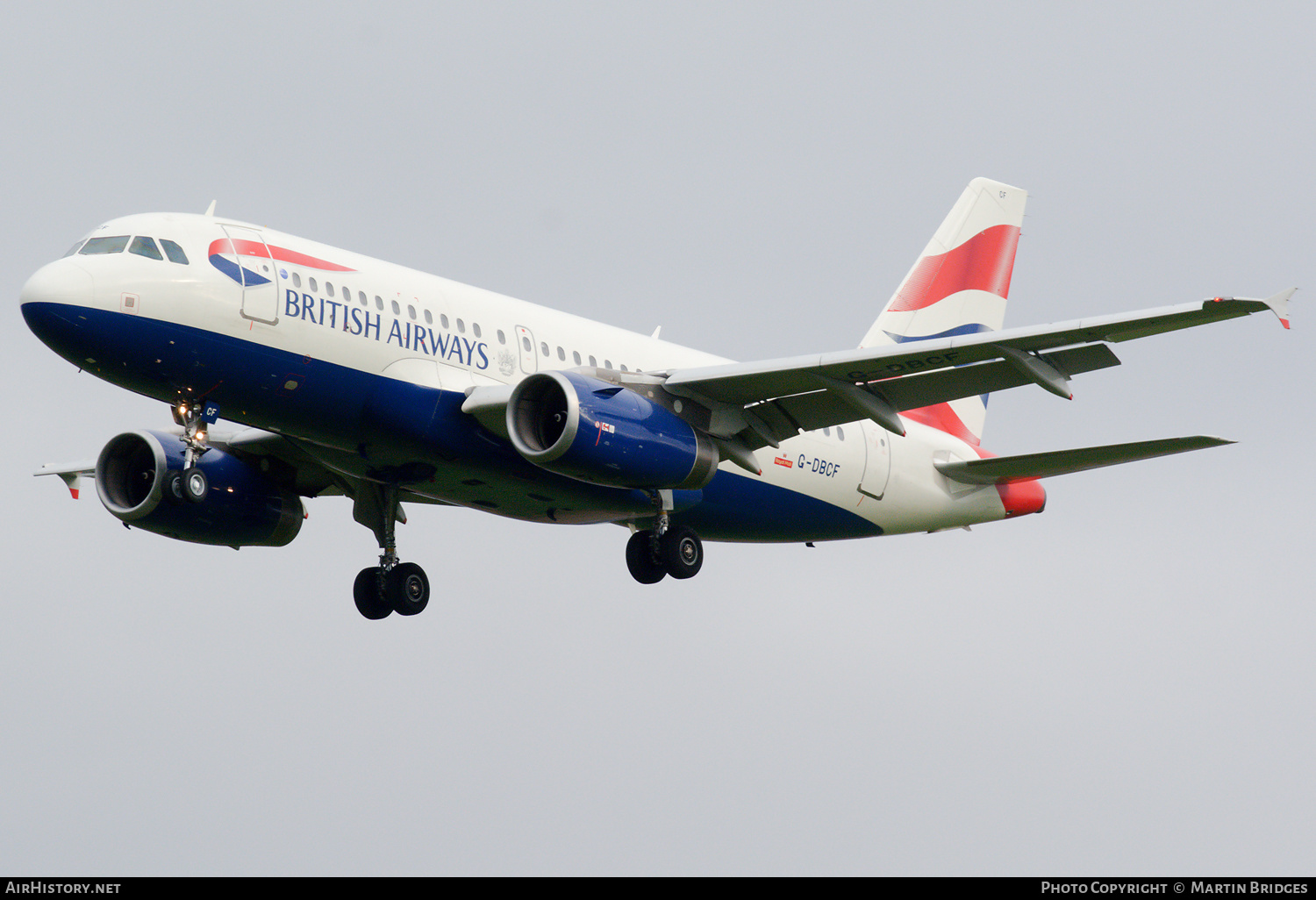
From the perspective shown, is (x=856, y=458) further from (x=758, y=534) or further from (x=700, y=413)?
(x=700, y=413)

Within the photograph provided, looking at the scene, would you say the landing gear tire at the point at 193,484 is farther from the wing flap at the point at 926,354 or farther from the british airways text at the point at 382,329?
the wing flap at the point at 926,354

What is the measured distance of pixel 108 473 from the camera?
31.8m

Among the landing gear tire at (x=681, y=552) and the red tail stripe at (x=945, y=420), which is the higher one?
the red tail stripe at (x=945, y=420)

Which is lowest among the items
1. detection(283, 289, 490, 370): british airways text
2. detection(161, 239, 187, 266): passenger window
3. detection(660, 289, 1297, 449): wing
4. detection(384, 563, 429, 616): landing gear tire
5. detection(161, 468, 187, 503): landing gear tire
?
detection(161, 468, 187, 503): landing gear tire

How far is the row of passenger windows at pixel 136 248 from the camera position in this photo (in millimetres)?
26094

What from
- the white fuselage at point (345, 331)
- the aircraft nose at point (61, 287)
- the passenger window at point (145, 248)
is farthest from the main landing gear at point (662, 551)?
the aircraft nose at point (61, 287)

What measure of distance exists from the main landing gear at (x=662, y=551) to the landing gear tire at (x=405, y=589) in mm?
4544

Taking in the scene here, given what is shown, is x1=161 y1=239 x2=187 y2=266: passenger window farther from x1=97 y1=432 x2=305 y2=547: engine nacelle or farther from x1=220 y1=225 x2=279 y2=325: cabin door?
x1=97 y1=432 x2=305 y2=547: engine nacelle

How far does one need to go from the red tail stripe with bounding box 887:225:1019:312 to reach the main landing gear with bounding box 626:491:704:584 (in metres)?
9.48

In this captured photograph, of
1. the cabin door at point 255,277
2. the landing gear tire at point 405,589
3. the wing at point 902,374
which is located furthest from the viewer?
the landing gear tire at point 405,589

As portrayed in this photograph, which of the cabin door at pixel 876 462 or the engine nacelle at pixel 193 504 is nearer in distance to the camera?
the engine nacelle at pixel 193 504

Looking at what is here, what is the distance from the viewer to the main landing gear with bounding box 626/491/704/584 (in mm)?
30953

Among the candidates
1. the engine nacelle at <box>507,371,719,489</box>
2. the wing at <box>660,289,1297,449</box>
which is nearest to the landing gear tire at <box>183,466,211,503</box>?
the engine nacelle at <box>507,371,719,489</box>

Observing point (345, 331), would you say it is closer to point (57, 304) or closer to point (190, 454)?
point (190, 454)
